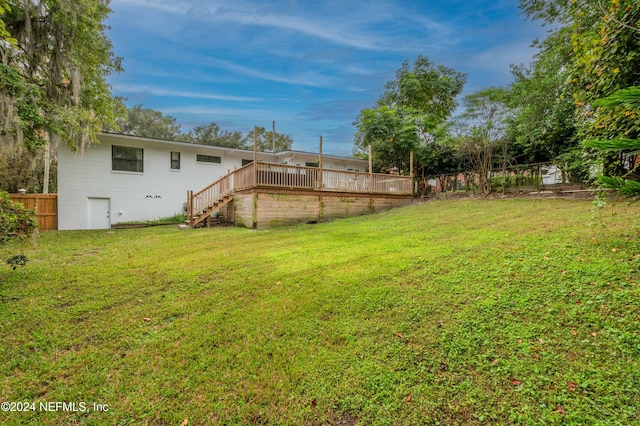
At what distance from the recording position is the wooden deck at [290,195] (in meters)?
10.6

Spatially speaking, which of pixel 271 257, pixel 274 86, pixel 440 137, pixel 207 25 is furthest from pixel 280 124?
pixel 271 257

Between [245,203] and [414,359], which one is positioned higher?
[245,203]

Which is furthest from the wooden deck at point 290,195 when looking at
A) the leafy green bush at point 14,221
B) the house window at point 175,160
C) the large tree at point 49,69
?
the leafy green bush at point 14,221

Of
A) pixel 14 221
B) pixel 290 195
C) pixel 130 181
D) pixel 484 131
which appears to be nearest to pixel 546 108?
pixel 484 131

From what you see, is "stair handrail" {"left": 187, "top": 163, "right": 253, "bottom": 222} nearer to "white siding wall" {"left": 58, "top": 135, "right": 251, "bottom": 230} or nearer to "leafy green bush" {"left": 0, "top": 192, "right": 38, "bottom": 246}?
"white siding wall" {"left": 58, "top": 135, "right": 251, "bottom": 230}

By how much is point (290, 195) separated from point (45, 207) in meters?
10.6

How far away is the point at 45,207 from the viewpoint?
1217 cm

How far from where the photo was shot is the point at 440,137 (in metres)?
14.7

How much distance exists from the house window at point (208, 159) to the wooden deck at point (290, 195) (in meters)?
2.74

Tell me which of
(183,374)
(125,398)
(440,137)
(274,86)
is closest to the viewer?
(125,398)

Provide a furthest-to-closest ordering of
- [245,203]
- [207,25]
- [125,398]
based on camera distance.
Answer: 1. [207,25]
2. [245,203]
3. [125,398]

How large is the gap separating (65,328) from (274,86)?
2018cm

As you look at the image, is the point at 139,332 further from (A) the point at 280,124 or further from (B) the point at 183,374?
(A) the point at 280,124

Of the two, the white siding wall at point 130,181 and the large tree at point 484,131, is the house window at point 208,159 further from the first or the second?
the large tree at point 484,131
